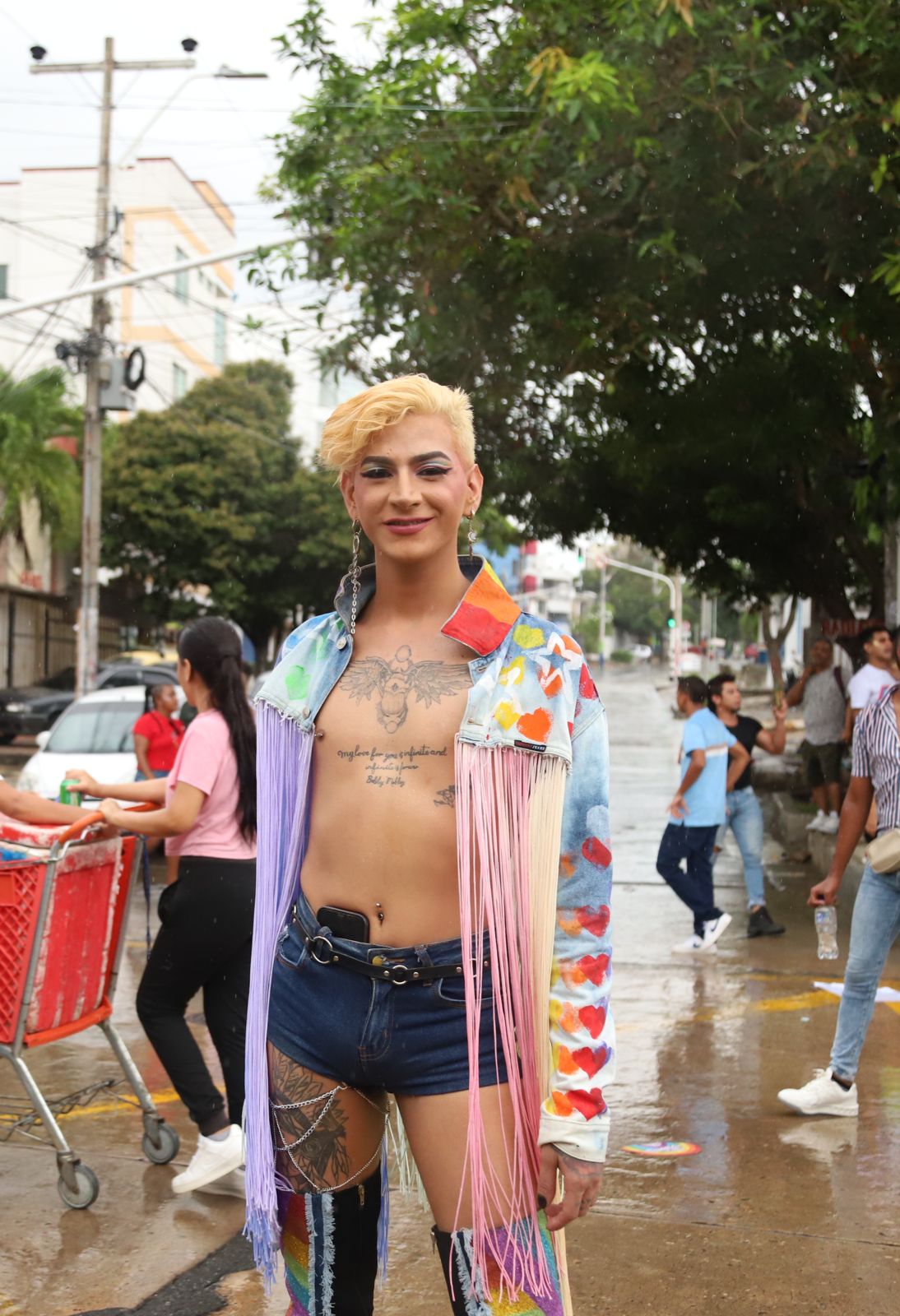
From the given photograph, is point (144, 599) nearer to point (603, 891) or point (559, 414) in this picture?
point (559, 414)

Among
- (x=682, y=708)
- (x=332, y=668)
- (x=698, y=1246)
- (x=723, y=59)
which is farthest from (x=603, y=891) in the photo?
(x=723, y=59)

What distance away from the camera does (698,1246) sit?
4.38 metres

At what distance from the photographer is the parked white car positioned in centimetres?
1291

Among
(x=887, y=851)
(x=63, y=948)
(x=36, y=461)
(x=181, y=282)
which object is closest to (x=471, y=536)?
(x=63, y=948)

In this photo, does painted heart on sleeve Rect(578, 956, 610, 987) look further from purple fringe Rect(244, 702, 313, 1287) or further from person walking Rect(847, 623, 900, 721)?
person walking Rect(847, 623, 900, 721)

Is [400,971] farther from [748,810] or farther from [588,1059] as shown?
[748,810]

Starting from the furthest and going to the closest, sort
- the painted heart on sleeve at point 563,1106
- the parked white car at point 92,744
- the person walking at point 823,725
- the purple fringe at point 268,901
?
the person walking at point 823,725 → the parked white car at point 92,744 → the purple fringe at point 268,901 → the painted heart on sleeve at point 563,1106

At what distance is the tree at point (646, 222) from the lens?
9445 mm

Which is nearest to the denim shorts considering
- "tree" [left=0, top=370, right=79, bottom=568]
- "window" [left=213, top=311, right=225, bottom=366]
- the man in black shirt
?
the man in black shirt

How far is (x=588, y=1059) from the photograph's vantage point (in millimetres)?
2439

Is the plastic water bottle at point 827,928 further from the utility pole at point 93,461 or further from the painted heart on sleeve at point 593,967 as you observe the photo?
the utility pole at point 93,461

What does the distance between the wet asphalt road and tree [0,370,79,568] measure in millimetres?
24335

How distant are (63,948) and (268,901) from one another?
2.17 metres

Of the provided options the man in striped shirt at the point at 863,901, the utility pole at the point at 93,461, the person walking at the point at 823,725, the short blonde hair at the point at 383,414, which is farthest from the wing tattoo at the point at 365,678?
the utility pole at the point at 93,461
